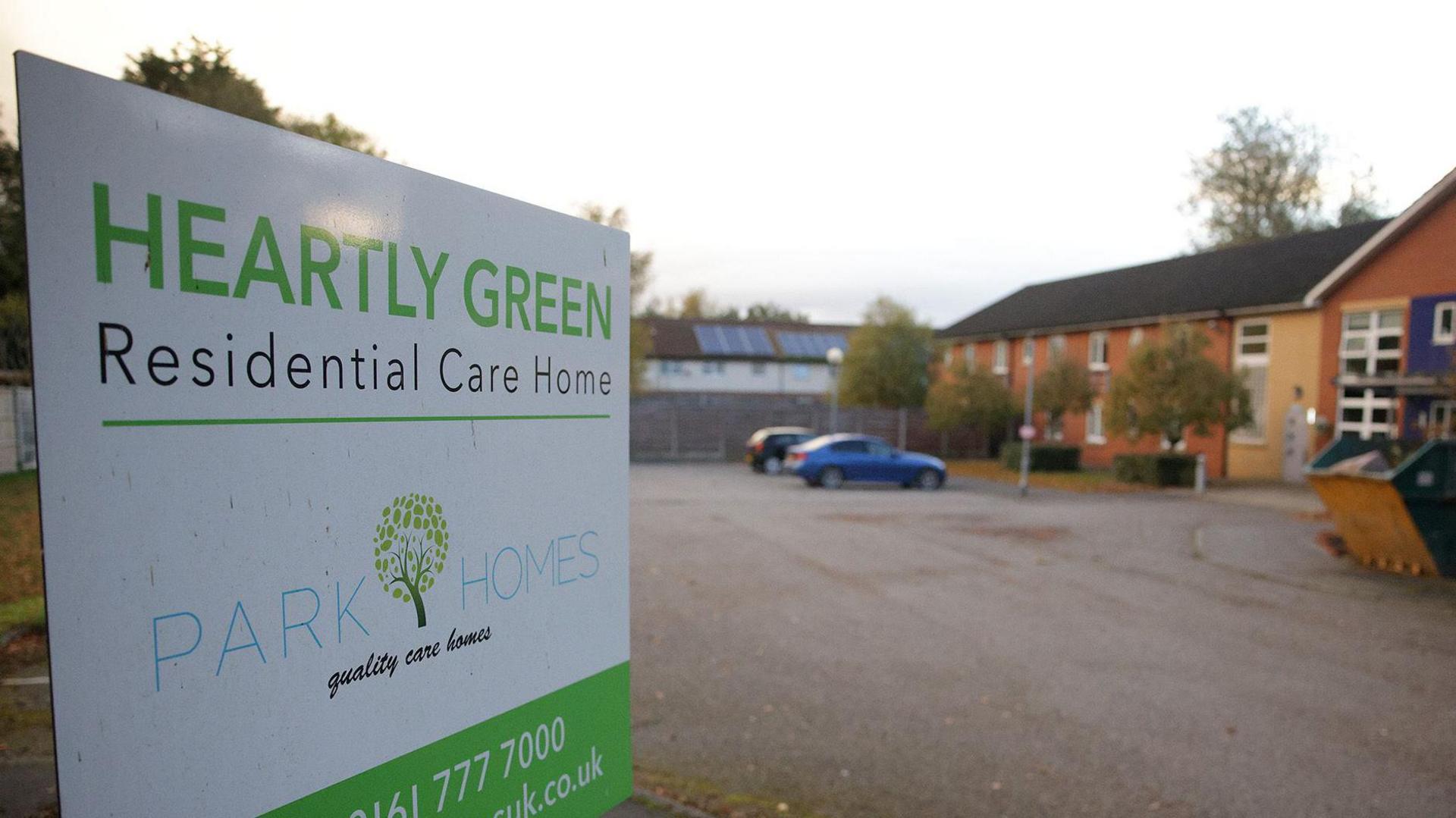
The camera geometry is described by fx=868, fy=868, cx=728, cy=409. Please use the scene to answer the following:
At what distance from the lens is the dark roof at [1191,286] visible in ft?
87.0

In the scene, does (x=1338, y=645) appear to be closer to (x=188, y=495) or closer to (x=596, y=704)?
(x=596, y=704)


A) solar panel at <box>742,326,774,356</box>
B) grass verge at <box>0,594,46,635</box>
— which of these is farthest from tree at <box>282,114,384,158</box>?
solar panel at <box>742,326,774,356</box>

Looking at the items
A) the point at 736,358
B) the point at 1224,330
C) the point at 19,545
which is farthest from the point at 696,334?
the point at 19,545

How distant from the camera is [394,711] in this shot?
6.41 ft

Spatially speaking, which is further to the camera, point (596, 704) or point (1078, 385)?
point (1078, 385)

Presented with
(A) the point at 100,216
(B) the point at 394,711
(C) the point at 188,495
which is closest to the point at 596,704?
(B) the point at 394,711

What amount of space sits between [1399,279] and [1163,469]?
934 centimetres

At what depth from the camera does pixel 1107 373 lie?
3350 cm

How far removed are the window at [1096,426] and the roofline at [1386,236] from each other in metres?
9.80

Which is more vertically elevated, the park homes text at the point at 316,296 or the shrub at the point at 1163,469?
the park homes text at the point at 316,296

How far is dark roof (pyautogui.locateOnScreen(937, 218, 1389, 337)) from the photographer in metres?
26.5

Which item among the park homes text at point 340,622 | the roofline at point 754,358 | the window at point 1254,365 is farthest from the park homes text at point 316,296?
the roofline at point 754,358

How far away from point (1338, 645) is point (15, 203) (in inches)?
417

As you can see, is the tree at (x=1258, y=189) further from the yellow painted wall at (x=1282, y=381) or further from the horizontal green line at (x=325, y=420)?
the horizontal green line at (x=325, y=420)
